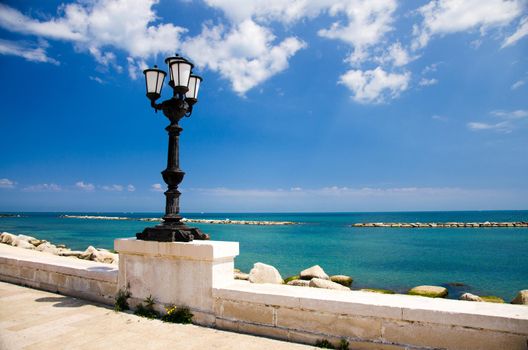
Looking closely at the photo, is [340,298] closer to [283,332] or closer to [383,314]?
[383,314]

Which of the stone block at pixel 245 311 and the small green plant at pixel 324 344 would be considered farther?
the stone block at pixel 245 311

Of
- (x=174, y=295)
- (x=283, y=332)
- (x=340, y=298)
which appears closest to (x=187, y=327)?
(x=174, y=295)

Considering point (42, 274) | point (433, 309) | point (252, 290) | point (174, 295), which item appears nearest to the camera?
point (433, 309)

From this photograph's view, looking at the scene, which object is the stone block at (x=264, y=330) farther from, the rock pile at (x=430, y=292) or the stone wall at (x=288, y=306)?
the rock pile at (x=430, y=292)

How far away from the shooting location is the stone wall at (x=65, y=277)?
5.69 metres

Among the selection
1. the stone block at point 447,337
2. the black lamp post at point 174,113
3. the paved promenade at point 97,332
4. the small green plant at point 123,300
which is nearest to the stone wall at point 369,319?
the stone block at point 447,337

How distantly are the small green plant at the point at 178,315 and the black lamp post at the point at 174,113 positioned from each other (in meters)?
1.08

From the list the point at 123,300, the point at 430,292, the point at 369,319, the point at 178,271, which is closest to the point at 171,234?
the point at 178,271

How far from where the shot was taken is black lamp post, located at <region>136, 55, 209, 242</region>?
5.39 metres

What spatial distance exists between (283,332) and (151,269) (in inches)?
89.6

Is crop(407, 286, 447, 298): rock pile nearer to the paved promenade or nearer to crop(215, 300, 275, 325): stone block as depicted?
crop(215, 300, 275, 325): stone block

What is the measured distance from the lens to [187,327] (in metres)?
4.61

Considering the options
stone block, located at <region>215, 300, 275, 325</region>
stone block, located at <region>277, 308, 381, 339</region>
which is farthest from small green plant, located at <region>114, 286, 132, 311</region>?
stone block, located at <region>277, 308, 381, 339</region>

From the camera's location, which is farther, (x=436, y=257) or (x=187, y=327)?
(x=436, y=257)
